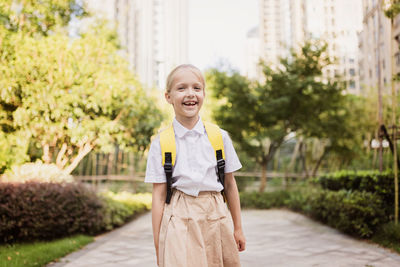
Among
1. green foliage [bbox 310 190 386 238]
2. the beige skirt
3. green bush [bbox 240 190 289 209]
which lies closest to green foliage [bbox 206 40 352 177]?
green bush [bbox 240 190 289 209]

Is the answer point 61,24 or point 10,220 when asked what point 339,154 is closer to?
point 61,24

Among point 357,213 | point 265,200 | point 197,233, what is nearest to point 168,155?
point 197,233

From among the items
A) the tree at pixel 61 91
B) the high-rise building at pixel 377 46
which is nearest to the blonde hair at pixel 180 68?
the high-rise building at pixel 377 46

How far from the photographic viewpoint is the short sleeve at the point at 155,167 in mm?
1839

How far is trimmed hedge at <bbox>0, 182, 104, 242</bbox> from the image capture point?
5.56m

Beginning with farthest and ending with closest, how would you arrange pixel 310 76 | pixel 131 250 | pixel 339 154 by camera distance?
pixel 339 154 < pixel 310 76 < pixel 131 250

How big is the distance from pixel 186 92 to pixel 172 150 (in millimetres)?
289

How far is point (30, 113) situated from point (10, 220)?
1.98 m

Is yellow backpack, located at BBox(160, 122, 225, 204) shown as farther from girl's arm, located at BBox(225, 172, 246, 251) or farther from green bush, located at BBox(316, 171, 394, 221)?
green bush, located at BBox(316, 171, 394, 221)

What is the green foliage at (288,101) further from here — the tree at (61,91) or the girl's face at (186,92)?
the girl's face at (186,92)

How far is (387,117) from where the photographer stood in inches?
633

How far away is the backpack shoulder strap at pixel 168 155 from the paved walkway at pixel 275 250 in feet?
9.93

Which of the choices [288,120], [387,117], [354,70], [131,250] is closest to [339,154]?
[288,120]

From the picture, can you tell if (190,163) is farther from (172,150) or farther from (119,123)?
(119,123)
